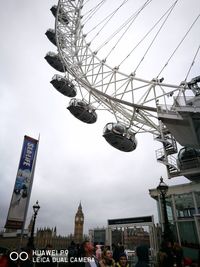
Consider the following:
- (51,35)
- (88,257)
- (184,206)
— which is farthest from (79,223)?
(88,257)

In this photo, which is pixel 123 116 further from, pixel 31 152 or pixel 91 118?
pixel 31 152

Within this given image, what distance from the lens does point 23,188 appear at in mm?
A: 12633

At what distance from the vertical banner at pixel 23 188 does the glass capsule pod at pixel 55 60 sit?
407 inches

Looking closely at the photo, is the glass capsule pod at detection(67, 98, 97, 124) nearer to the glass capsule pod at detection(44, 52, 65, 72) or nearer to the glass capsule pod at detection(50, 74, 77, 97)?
the glass capsule pod at detection(50, 74, 77, 97)

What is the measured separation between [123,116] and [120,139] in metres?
3.18

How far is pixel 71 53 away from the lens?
19859 millimetres

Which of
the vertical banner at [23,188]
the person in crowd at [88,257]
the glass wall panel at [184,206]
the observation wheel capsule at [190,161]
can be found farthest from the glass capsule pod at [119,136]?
the person in crowd at [88,257]

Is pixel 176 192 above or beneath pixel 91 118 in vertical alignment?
beneath

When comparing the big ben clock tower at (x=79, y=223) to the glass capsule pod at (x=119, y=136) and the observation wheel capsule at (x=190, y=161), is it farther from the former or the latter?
the glass capsule pod at (x=119, y=136)

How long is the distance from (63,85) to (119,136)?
25.8ft

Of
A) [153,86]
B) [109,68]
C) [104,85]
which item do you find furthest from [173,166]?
[109,68]

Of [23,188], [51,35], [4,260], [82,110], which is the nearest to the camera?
[4,260]

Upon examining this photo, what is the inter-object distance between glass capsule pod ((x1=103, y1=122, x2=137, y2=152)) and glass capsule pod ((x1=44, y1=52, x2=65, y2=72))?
358 inches

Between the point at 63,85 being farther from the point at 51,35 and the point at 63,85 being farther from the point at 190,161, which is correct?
the point at 190,161
